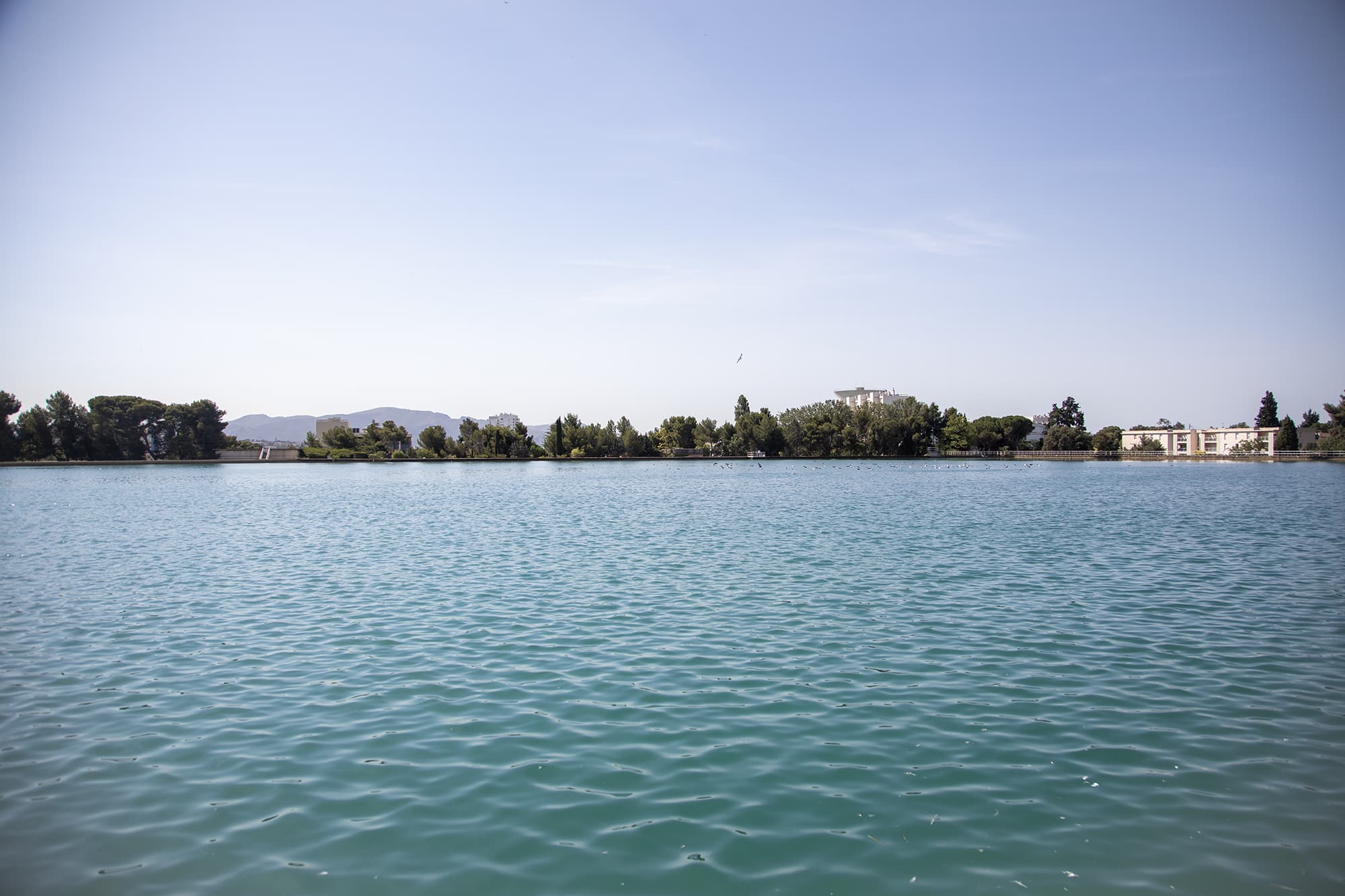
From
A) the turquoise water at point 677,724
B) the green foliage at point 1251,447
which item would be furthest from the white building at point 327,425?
the green foliage at point 1251,447

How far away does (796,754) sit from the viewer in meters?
8.08

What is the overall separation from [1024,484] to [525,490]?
1658 inches

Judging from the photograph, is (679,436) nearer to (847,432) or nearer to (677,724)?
(847,432)

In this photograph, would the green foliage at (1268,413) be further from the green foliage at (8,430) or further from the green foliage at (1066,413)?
the green foliage at (8,430)

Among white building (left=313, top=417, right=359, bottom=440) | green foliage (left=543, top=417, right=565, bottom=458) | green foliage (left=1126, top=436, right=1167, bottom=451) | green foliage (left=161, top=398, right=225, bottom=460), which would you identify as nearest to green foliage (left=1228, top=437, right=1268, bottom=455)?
green foliage (left=1126, top=436, right=1167, bottom=451)

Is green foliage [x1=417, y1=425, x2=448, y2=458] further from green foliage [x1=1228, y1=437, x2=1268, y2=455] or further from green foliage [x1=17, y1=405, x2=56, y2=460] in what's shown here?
green foliage [x1=1228, y1=437, x2=1268, y2=455]

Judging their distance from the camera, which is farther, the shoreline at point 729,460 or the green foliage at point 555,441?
the green foliage at point 555,441

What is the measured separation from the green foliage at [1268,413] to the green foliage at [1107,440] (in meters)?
26.0

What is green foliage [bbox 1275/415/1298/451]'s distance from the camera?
454 ft

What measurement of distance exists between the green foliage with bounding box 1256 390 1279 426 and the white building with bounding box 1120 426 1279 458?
1.73 metres

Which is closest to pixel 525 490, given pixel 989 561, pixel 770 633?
pixel 989 561

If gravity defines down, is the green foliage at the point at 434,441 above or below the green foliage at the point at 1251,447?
above

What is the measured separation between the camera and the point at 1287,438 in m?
138

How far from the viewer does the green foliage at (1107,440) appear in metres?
165
